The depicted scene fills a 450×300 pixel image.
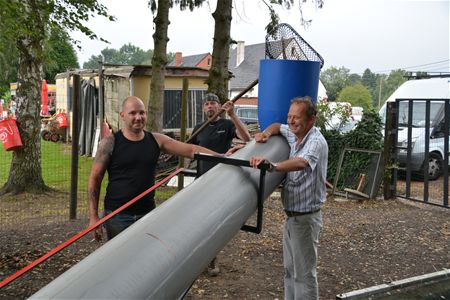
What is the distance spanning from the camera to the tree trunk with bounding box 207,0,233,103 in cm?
867

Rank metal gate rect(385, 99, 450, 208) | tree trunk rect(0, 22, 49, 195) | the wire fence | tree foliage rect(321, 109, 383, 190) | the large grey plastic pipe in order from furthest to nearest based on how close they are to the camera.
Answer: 1. tree foliage rect(321, 109, 383, 190)
2. tree trunk rect(0, 22, 49, 195)
3. metal gate rect(385, 99, 450, 208)
4. the wire fence
5. the large grey plastic pipe

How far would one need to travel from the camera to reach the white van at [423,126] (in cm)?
1054

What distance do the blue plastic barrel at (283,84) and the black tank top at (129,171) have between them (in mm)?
1051

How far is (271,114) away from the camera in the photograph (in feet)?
12.4

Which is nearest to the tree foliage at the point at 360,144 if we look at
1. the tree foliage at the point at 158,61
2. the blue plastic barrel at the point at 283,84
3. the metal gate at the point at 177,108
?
the tree foliage at the point at 158,61

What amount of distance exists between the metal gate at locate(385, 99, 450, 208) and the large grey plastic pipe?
6155 mm

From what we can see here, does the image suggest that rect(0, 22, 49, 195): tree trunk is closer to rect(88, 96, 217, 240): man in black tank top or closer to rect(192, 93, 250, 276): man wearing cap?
rect(192, 93, 250, 276): man wearing cap

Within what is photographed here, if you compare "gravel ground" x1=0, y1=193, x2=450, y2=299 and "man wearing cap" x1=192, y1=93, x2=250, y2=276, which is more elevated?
"man wearing cap" x1=192, y1=93, x2=250, y2=276

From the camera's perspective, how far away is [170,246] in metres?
2.02

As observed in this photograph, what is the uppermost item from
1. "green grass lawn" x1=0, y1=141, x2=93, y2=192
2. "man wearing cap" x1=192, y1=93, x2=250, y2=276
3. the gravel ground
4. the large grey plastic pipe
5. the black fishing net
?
the black fishing net

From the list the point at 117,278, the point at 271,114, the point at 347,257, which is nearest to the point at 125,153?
the point at 271,114

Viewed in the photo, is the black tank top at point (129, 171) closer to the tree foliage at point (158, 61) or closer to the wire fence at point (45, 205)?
the wire fence at point (45, 205)

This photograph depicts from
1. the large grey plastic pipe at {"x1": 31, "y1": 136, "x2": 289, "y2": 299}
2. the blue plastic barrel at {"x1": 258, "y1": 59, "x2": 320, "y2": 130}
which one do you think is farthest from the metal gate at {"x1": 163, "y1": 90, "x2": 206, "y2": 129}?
the large grey plastic pipe at {"x1": 31, "y1": 136, "x2": 289, "y2": 299}

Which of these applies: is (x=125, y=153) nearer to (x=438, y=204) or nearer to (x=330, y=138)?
(x=438, y=204)
